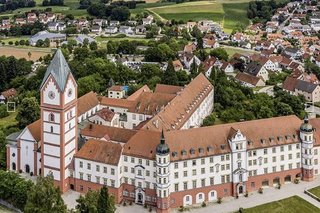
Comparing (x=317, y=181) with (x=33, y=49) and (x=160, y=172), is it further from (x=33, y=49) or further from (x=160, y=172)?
(x=33, y=49)

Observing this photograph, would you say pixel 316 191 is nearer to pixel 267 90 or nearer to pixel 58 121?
pixel 58 121

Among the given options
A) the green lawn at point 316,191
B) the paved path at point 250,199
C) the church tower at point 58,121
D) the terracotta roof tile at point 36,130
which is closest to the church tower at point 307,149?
the paved path at point 250,199

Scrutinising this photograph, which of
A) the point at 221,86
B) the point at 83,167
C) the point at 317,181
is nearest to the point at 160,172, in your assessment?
the point at 83,167

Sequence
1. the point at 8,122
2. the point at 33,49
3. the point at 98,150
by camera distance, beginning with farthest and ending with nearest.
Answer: the point at 33,49
the point at 8,122
the point at 98,150

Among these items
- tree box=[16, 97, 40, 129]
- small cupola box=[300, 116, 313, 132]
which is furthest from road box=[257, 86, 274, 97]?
tree box=[16, 97, 40, 129]

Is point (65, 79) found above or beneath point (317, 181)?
above

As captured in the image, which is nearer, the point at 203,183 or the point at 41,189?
the point at 41,189
